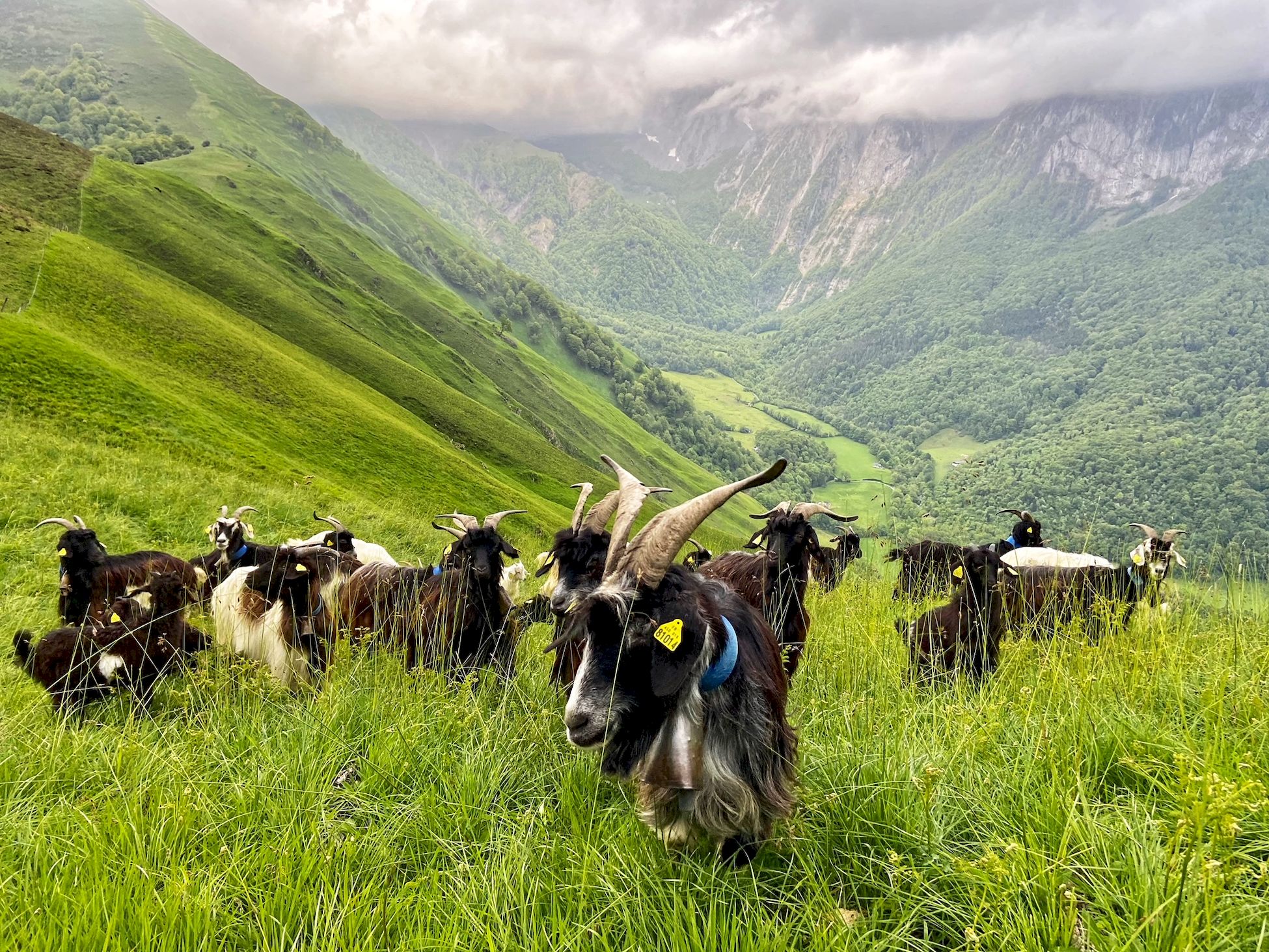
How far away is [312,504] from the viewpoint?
22.5m

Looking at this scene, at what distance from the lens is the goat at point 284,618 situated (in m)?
7.62

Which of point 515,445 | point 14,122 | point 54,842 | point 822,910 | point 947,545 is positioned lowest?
point 515,445

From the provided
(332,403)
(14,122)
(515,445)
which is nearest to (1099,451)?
(515,445)

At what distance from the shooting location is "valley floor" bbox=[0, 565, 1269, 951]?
252 centimetres

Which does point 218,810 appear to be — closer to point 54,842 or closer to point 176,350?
point 54,842

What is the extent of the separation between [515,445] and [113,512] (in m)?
44.7

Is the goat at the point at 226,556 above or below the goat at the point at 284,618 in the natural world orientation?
below

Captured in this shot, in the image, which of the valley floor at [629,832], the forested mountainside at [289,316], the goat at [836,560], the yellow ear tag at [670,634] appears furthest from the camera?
the forested mountainside at [289,316]

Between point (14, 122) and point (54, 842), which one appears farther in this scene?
point (14, 122)

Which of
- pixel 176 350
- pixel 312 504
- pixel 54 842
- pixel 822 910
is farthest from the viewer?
pixel 176 350

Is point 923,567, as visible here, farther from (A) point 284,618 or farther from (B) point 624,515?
(A) point 284,618

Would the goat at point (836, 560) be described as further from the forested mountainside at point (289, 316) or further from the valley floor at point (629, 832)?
the forested mountainside at point (289, 316)

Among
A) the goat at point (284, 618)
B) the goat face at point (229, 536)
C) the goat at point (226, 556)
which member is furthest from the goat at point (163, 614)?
the goat face at point (229, 536)

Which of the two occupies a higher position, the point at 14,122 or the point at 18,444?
the point at 14,122
